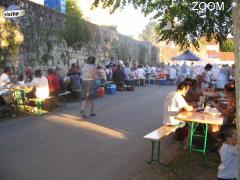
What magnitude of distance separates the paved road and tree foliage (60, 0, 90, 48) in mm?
7956

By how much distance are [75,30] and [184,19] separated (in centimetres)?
1324

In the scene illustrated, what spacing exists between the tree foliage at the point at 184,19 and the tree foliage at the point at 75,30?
11.4 meters

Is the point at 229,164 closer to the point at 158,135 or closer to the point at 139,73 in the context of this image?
the point at 158,135

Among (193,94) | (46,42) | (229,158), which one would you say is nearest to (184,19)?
(193,94)

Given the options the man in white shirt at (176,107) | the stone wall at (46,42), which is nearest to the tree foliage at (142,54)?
the stone wall at (46,42)

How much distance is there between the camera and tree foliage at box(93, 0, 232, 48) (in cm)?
785

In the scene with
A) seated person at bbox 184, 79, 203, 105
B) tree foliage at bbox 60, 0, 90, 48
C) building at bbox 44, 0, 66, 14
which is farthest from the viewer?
building at bbox 44, 0, 66, 14

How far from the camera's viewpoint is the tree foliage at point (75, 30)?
20344 mm

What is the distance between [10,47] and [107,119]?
17.8ft

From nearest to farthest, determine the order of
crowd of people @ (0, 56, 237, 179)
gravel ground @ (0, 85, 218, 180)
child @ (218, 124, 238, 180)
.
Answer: child @ (218, 124, 238, 180) → crowd of people @ (0, 56, 237, 179) → gravel ground @ (0, 85, 218, 180)

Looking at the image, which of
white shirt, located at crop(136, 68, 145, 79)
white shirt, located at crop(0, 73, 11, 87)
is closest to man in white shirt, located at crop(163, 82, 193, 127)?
white shirt, located at crop(0, 73, 11, 87)

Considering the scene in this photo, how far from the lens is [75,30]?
21156 mm

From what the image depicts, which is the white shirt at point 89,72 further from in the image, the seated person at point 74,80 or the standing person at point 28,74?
the standing person at point 28,74

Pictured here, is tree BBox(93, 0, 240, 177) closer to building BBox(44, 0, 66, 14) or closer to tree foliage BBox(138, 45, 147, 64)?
building BBox(44, 0, 66, 14)
